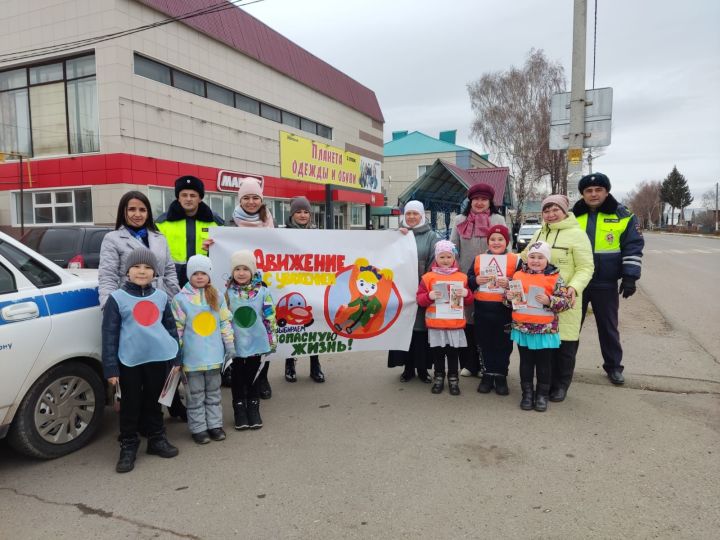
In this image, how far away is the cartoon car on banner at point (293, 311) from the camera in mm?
4707

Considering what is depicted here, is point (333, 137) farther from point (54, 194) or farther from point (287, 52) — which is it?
point (54, 194)

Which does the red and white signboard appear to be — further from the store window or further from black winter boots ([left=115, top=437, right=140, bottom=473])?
black winter boots ([left=115, top=437, right=140, bottom=473])

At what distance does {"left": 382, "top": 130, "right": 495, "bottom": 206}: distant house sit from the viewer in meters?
50.3

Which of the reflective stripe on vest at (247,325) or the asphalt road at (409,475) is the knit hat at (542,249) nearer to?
the asphalt road at (409,475)

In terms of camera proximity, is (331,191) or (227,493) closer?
(227,493)

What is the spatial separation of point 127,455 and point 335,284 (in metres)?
2.28

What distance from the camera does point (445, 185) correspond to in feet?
62.2

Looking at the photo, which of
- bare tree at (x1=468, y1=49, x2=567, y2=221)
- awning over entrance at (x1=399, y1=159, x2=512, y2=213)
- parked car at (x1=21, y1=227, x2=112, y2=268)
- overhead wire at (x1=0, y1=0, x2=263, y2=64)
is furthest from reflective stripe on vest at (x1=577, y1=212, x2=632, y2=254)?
bare tree at (x1=468, y1=49, x2=567, y2=221)

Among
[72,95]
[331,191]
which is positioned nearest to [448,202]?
[331,191]

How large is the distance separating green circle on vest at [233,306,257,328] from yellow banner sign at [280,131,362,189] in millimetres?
21445

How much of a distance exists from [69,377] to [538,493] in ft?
10.8

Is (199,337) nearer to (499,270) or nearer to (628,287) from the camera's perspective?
(499,270)

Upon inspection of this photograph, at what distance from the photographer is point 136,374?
11.4 ft

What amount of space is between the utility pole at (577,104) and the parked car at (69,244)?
24.5 ft
